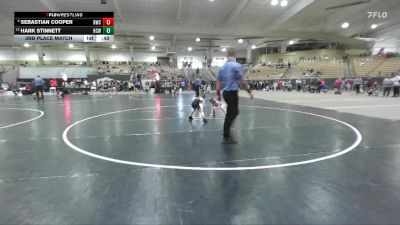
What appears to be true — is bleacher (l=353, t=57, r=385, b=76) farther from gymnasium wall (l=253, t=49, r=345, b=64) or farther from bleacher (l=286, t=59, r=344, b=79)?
gymnasium wall (l=253, t=49, r=345, b=64)

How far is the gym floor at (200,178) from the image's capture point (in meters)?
2.51

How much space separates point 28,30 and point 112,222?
1472cm

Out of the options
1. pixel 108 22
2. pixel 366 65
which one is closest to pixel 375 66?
pixel 366 65

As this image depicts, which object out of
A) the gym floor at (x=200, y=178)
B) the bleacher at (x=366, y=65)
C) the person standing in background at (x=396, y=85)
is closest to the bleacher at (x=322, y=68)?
the bleacher at (x=366, y=65)

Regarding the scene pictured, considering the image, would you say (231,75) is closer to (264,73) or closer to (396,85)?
(396,85)

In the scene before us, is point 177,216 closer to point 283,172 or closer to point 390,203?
point 283,172

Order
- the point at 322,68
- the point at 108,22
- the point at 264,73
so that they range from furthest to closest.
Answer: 1. the point at 264,73
2. the point at 322,68
3. the point at 108,22

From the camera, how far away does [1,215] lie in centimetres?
251

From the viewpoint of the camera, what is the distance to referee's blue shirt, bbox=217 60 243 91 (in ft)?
17.3
